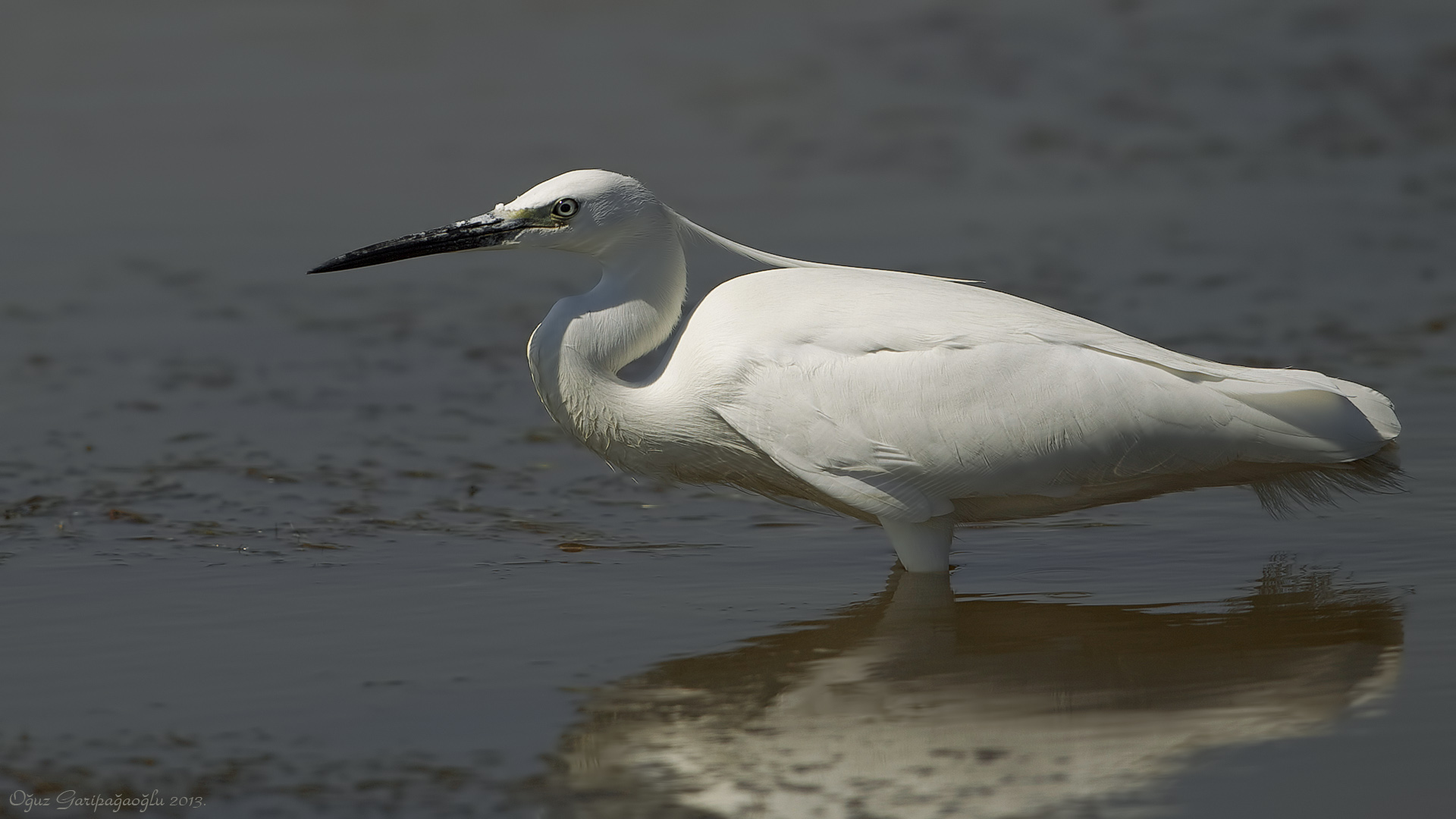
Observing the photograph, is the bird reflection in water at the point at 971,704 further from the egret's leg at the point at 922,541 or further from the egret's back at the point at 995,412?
the egret's back at the point at 995,412

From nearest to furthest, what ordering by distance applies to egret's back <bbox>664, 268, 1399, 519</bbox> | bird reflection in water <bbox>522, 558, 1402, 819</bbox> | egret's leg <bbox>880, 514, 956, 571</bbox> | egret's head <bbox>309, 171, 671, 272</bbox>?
bird reflection in water <bbox>522, 558, 1402, 819</bbox> < egret's back <bbox>664, 268, 1399, 519</bbox> < egret's leg <bbox>880, 514, 956, 571</bbox> < egret's head <bbox>309, 171, 671, 272</bbox>

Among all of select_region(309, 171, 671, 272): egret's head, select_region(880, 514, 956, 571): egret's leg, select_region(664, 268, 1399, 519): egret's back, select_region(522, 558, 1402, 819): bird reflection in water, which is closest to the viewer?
select_region(522, 558, 1402, 819): bird reflection in water

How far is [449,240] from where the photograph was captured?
5.41 m

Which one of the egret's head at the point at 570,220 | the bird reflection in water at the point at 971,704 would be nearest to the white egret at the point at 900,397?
the egret's head at the point at 570,220

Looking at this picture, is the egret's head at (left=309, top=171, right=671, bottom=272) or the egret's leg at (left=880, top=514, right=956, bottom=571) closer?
the egret's leg at (left=880, top=514, right=956, bottom=571)

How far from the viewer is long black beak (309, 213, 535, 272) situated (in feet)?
17.5

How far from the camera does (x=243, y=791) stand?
381cm

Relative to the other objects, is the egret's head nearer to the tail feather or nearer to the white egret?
the white egret

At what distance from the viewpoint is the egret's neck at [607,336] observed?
5.27 m

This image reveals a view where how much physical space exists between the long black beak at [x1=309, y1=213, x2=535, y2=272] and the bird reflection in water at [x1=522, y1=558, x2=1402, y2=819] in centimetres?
156

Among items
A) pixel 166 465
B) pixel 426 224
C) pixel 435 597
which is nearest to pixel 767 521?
pixel 435 597

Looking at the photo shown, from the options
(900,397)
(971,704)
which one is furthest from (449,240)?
(971,704)

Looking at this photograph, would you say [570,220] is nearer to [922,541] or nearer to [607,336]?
[607,336]

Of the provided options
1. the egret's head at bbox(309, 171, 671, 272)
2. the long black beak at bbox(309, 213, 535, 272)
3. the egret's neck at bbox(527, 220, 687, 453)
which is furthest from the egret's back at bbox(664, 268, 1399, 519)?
the long black beak at bbox(309, 213, 535, 272)
